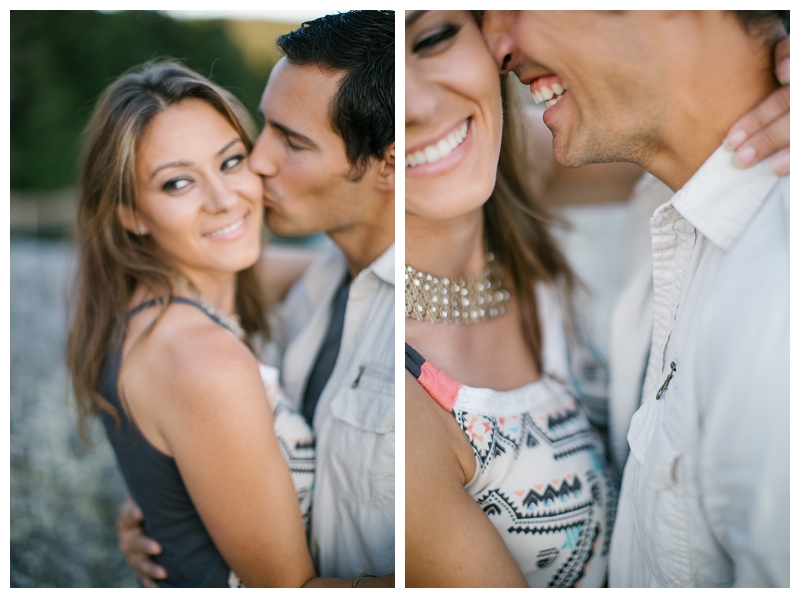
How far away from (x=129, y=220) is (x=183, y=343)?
17.7 inches

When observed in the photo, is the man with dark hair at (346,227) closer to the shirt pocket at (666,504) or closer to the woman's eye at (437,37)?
the woman's eye at (437,37)

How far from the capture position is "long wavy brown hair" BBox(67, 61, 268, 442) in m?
1.44

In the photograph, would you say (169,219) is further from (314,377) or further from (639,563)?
(639,563)

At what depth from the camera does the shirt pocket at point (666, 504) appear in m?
1.08

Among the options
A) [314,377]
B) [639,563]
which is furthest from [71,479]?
[639,563]

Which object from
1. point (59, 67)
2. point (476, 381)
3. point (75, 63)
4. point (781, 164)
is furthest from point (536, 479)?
point (59, 67)

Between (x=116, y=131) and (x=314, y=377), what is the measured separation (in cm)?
89

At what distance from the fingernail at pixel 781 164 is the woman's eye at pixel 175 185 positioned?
1.41m

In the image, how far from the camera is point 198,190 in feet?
4.86

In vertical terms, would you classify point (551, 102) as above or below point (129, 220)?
above

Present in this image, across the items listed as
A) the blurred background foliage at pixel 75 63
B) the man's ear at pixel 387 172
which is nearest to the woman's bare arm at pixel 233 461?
the man's ear at pixel 387 172

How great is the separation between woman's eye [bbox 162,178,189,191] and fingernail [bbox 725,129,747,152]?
1.33 meters

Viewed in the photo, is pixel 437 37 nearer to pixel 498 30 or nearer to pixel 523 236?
pixel 498 30

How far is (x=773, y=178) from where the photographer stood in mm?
1046
